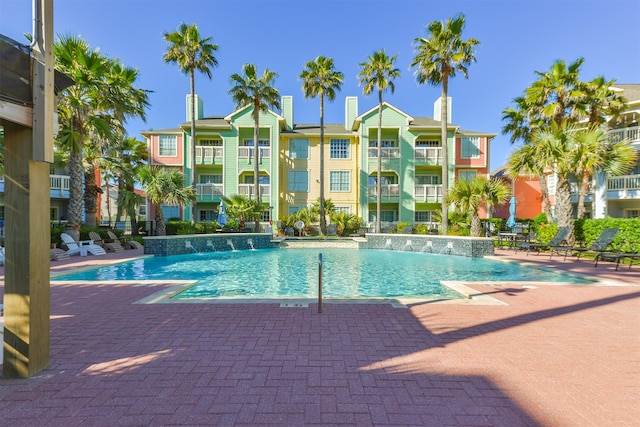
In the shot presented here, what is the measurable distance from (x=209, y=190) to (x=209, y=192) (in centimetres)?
18

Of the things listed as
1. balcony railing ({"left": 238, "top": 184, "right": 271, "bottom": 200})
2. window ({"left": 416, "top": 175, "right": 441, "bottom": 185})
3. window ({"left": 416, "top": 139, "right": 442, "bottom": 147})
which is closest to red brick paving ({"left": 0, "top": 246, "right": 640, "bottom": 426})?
balcony railing ({"left": 238, "top": 184, "right": 271, "bottom": 200})

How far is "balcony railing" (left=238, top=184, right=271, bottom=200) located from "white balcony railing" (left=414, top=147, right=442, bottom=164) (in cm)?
1413

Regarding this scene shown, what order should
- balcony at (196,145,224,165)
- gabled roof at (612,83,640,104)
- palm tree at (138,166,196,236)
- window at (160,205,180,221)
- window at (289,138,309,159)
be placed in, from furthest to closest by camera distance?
1. window at (289,138,309,159)
2. window at (160,205,180,221)
3. balcony at (196,145,224,165)
4. gabled roof at (612,83,640,104)
5. palm tree at (138,166,196,236)

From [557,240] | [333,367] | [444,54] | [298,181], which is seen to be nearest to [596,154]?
[557,240]

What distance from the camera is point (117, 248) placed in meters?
15.2

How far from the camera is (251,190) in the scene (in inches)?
999

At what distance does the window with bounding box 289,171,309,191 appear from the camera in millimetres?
26812

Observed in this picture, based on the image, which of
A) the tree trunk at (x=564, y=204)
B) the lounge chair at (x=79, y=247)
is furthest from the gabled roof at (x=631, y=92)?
the lounge chair at (x=79, y=247)

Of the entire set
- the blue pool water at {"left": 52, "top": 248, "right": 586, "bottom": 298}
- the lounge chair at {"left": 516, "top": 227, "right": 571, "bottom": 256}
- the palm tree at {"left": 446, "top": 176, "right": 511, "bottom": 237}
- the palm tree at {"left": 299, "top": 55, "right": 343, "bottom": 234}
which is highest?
the palm tree at {"left": 299, "top": 55, "right": 343, "bottom": 234}

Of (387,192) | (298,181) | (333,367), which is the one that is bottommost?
(333,367)

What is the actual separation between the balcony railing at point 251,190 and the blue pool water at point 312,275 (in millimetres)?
11783

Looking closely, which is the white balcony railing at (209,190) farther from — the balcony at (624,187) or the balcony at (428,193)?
the balcony at (624,187)

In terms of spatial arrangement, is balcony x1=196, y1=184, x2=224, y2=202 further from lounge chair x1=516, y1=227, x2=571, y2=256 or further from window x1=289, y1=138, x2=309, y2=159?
lounge chair x1=516, y1=227, x2=571, y2=256

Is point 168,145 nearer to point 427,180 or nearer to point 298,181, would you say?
point 298,181
